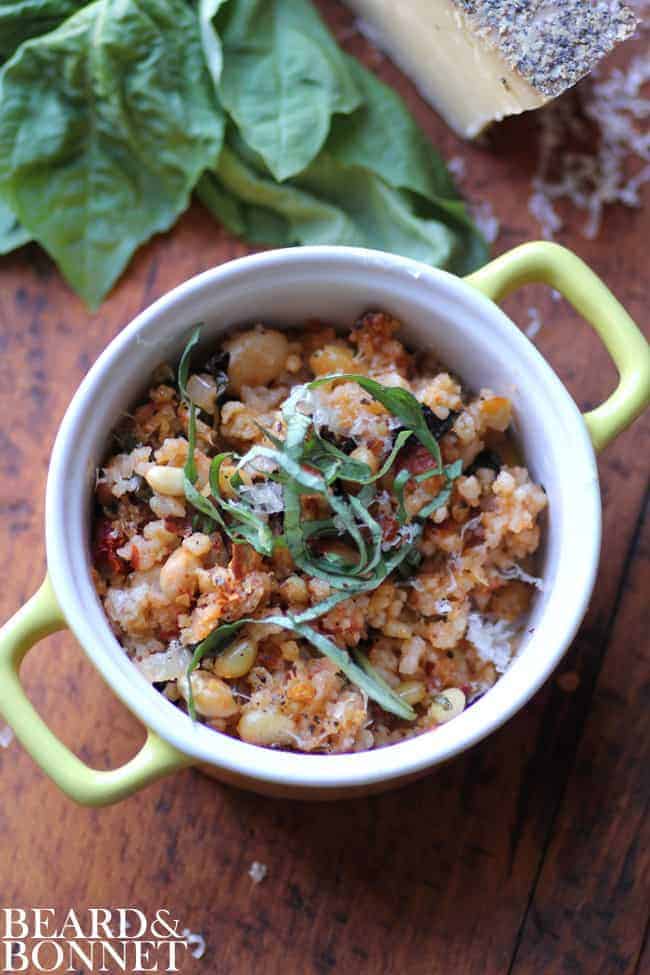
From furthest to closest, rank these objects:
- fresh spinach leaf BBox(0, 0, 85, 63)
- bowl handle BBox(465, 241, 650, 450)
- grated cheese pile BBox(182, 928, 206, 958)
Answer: fresh spinach leaf BBox(0, 0, 85, 63) < grated cheese pile BBox(182, 928, 206, 958) < bowl handle BBox(465, 241, 650, 450)

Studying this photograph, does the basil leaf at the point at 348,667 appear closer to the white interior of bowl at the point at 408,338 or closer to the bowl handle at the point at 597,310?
the white interior of bowl at the point at 408,338

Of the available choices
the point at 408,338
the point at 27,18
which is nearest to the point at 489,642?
the point at 408,338

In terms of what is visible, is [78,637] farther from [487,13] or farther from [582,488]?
[487,13]

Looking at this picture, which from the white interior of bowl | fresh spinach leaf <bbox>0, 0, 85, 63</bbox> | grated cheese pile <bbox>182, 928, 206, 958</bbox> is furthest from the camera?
fresh spinach leaf <bbox>0, 0, 85, 63</bbox>

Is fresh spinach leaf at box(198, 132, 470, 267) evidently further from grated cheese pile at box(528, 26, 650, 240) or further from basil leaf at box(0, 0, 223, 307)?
grated cheese pile at box(528, 26, 650, 240)

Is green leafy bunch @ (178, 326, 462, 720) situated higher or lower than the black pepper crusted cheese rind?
lower

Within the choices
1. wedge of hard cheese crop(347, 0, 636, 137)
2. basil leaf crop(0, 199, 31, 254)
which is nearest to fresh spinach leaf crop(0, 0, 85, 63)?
basil leaf crop(0, 199, 31, 254)
